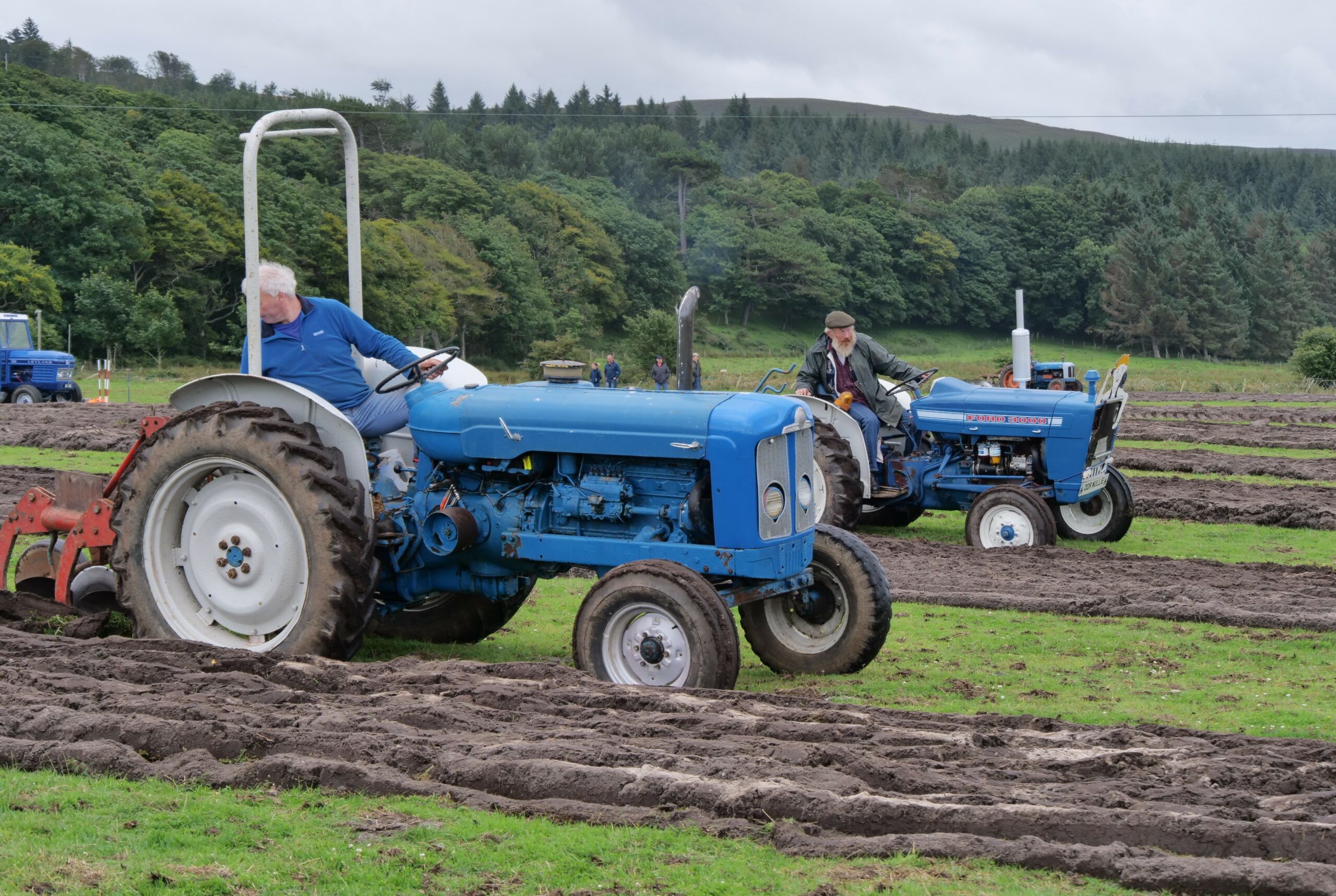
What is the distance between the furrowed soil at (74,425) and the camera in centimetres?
1998

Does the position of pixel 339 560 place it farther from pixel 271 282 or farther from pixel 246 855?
pixel 246 855

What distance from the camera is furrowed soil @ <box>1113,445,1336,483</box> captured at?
19500 millimetres

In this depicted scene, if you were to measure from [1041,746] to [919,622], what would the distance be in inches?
151

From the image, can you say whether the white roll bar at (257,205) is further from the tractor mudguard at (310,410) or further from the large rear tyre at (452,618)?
the large rear tyre at (452,618)

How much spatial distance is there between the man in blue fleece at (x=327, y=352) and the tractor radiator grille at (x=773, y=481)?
78.9 inches

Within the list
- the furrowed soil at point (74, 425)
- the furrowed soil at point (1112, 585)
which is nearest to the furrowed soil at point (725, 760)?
the furrowed soil at point (1112, 585)

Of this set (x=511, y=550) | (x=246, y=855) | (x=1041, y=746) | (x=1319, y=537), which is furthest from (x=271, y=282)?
(x=1319, y=537)

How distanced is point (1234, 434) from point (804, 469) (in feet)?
68.2

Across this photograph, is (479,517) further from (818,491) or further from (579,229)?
(579,229)

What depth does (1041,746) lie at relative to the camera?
5.45 metres

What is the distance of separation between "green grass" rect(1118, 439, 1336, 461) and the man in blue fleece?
17.1 m

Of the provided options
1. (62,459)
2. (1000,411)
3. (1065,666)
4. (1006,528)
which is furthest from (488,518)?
(62,459)

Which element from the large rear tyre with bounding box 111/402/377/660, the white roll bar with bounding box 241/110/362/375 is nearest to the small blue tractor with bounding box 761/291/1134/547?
the white roll bar with bounding box 241/110/362/375

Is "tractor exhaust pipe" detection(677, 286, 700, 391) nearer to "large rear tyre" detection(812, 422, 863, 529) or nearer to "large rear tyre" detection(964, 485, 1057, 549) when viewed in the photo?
"large rear tyre" detection(812, 422, 863, 529)
